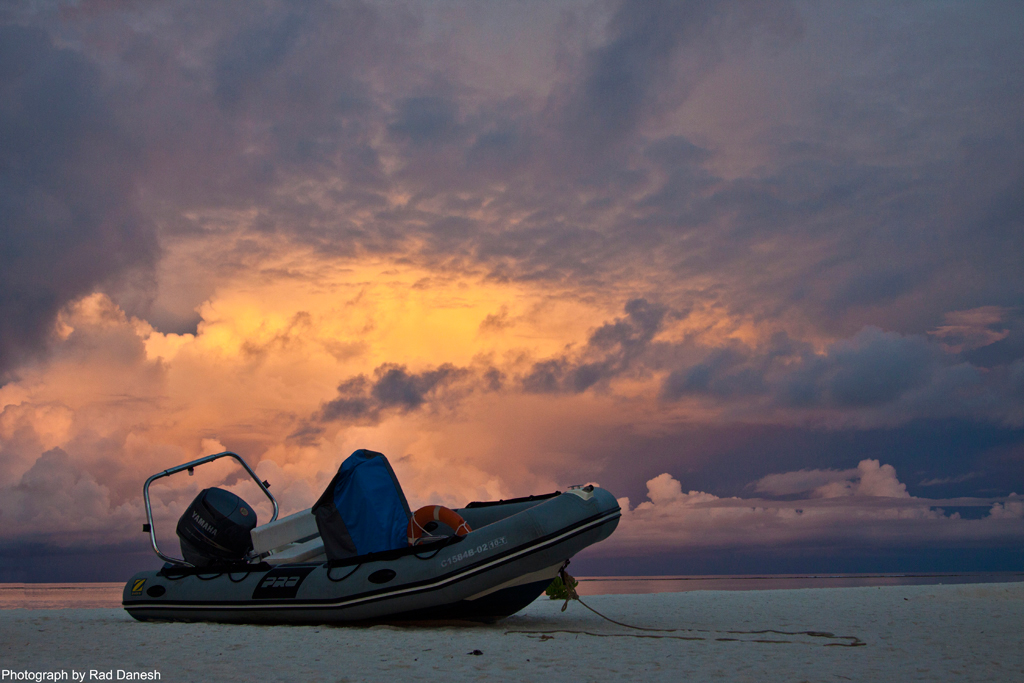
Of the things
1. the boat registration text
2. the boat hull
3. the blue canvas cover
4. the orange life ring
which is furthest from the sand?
the orange life ring

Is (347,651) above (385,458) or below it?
below

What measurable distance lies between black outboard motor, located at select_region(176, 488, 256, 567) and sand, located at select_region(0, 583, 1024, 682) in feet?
3.01

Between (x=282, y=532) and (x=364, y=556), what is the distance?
1.50 m

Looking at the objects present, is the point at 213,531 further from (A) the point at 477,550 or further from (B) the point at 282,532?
(A) the point at 477,550

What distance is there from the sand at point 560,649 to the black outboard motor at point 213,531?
92cm

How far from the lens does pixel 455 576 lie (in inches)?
273

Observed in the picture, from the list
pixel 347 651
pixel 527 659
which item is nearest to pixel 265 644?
pixel 347 651

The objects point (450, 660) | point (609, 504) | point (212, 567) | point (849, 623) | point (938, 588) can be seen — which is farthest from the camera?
point (938, 588)

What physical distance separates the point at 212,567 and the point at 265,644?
2.77m

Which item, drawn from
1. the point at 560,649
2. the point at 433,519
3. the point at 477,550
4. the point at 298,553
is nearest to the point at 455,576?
the point at 477,550

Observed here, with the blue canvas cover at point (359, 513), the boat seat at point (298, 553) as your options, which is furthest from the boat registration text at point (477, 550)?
the boat seat at point (298, 553)

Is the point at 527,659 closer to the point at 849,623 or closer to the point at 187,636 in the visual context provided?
the point at 187,636

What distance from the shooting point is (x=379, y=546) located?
754 centimetres

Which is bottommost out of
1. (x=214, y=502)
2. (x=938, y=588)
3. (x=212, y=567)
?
(x=938, y=588)
